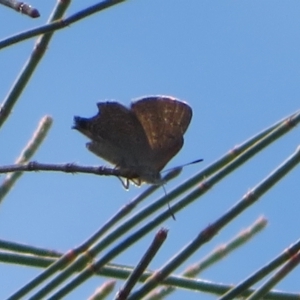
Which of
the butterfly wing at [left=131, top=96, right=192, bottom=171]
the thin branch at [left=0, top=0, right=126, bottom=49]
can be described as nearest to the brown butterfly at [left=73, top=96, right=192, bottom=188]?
the butterfly wing at [left=131, top=96, right=192, bottom=171]

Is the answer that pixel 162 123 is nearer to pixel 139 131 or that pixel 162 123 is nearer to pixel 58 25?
pixel 139 131

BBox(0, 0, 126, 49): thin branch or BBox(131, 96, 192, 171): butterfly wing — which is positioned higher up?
BBox(0, 0, 126, 49): thin branch

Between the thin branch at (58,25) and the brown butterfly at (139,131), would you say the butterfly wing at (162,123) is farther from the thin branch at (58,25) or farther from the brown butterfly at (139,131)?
→ the thin branch at (58,25)

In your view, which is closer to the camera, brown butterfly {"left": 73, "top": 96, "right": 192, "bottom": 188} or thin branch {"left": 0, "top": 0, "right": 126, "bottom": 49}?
thin branch {"left": 0, "top": 0, "right": 126, "bottom": 49}

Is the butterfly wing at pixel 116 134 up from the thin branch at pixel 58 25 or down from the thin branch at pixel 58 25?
down

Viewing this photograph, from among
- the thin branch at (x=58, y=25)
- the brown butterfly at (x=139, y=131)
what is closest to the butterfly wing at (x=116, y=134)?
the brown butterfly at (x=139, y=131)

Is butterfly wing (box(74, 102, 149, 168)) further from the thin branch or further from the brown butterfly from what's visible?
the thin branch

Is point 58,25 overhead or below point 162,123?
overhead

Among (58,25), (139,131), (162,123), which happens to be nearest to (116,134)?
(139,131)

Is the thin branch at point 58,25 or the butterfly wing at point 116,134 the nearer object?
the thin branch at point 58,25
